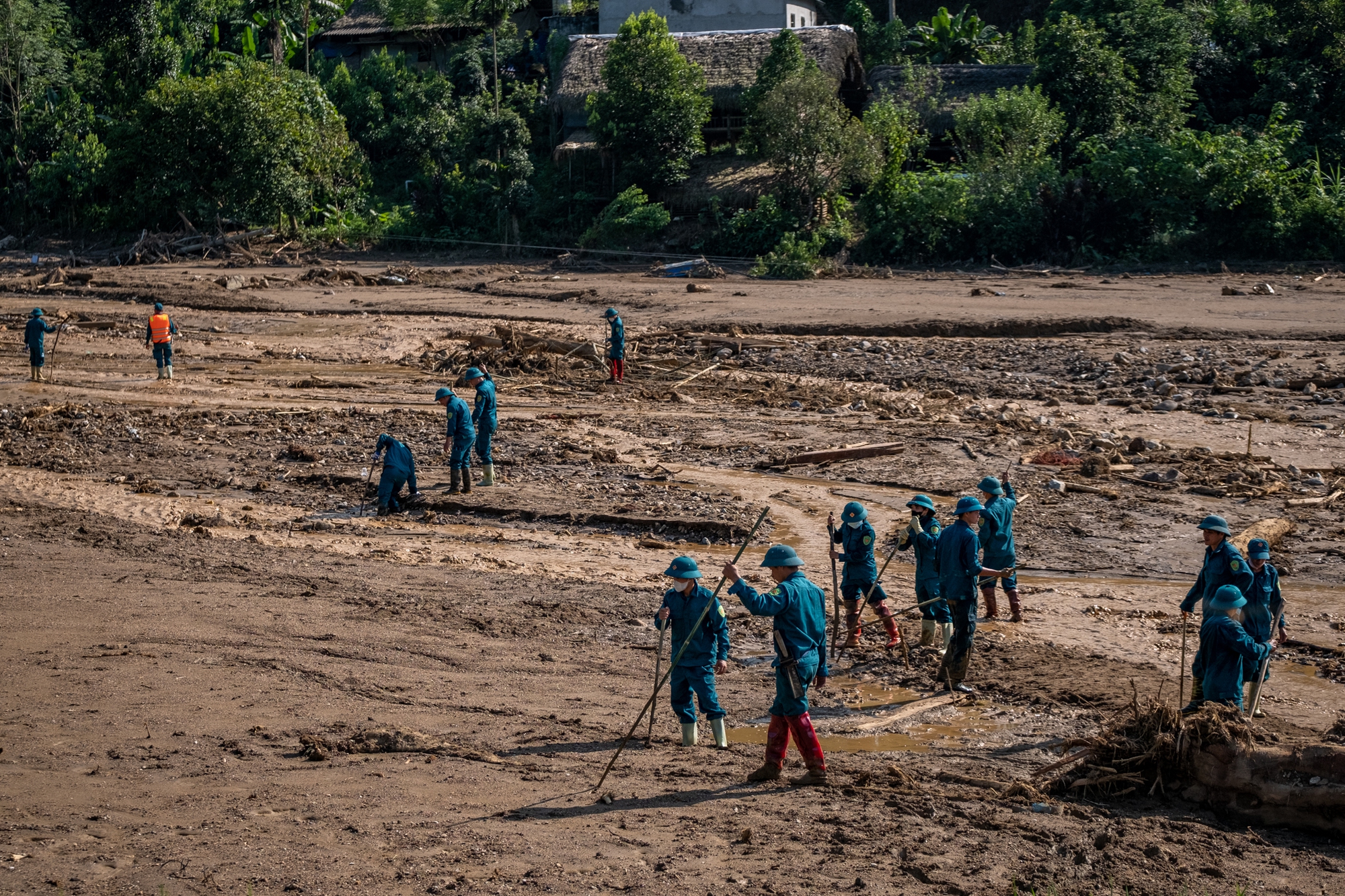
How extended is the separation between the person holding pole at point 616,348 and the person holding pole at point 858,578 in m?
11.6

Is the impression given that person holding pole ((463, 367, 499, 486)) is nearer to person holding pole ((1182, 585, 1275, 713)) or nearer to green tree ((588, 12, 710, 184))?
person holding pole ((1182, 585, 1275, 713))

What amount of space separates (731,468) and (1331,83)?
30661mm

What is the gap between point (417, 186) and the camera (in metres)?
43.8

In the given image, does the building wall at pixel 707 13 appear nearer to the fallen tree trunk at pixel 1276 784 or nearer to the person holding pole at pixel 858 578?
the person holding pole at pixel 858 578

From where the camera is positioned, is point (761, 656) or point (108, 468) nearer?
point (761, 656)

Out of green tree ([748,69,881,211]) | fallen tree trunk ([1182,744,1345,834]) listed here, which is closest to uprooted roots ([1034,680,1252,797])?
fallen tree trunk ([1182,744,1345,834])

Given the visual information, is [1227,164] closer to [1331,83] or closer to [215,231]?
[1331,83]

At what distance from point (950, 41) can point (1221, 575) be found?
39943 millimetres

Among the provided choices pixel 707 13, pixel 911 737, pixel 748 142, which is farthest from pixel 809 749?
pixel 707 13

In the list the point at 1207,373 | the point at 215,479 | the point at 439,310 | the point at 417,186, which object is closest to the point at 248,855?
the point at 215,479

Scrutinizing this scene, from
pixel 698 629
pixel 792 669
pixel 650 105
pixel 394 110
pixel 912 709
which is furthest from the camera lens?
pixel 394 110

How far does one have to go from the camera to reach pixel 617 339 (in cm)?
2206

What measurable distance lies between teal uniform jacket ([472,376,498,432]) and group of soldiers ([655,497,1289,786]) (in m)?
6.21

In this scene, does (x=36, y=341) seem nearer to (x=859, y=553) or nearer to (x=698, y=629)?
(x=859, y=553)
